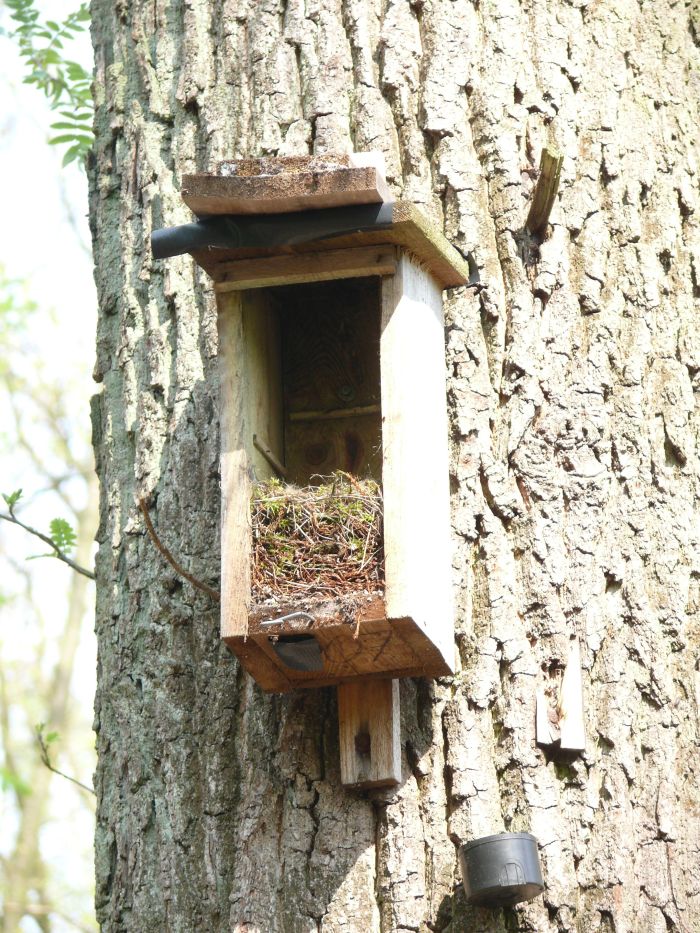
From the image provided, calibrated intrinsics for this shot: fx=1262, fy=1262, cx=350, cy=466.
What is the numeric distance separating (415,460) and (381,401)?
0.15m

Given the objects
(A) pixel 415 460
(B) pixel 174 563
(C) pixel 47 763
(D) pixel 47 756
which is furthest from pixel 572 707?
(D) pixel 47 756

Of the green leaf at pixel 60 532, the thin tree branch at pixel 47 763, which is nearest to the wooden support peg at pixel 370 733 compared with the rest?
the thin tree branch at pixel 47 763

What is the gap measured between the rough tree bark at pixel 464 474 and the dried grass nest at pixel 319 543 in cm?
35

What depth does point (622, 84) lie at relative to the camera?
3.22 meters

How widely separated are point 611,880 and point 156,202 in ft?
6.21

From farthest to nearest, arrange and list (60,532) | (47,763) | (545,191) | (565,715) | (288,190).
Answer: (60,532), (47,763), (545,191), (565,715), (288,190)

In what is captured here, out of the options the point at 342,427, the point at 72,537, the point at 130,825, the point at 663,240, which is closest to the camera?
the point at 130,825

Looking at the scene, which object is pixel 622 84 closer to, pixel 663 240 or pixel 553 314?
pixel 663 240

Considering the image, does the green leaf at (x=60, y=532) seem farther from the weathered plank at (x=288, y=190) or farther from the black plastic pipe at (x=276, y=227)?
the weathered plank at (x=288, y=190)

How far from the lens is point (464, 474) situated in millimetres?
2709

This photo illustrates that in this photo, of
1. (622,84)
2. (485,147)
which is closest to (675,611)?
(485,147)

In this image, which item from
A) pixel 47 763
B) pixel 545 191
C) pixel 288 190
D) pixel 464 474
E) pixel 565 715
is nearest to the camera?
pixel 288 190

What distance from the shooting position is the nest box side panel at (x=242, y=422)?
235 cm

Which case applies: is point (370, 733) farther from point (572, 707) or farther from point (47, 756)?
point (47, 756)
